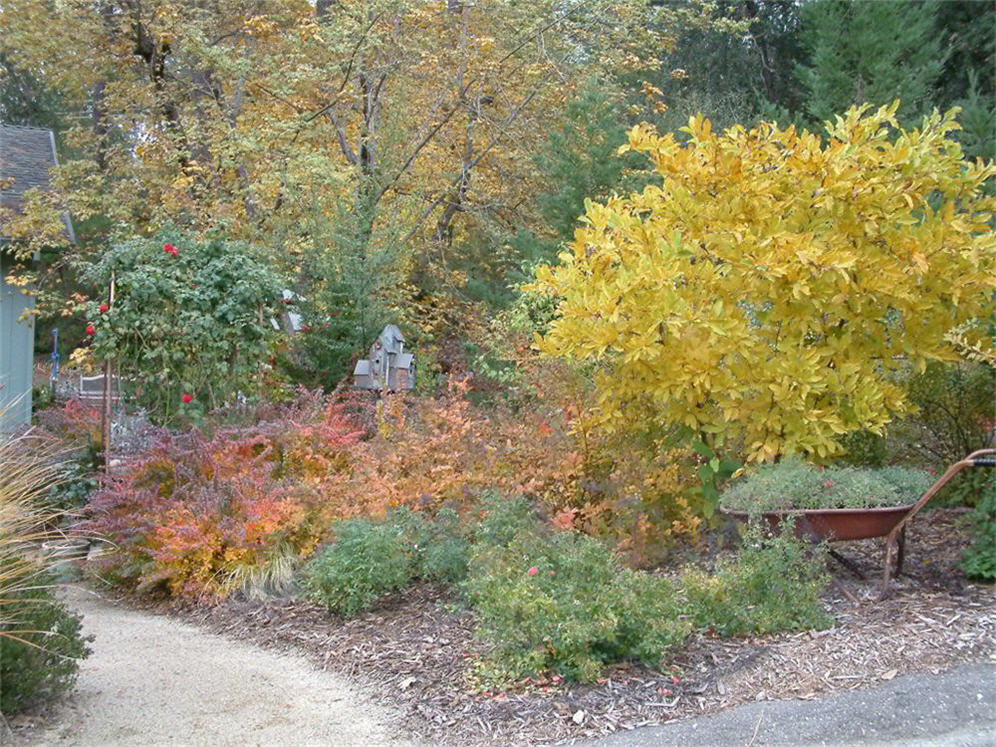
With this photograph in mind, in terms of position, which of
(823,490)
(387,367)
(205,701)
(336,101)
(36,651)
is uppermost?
(336,101)

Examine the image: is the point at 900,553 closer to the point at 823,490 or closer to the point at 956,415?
the point at 823,490

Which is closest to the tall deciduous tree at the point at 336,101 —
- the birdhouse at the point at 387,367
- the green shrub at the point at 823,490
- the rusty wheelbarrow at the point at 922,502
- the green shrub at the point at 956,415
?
the birdhouse at the point at 387,367

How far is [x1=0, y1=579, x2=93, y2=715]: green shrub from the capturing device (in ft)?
12.9

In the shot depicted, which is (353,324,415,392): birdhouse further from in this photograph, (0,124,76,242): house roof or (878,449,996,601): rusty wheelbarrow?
(878,449,996,601): rusty wheelbarrow

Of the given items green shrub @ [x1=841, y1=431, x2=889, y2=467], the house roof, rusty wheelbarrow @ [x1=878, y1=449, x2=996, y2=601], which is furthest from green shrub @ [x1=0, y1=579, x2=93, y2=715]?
the house roof

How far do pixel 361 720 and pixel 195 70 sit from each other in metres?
12.1

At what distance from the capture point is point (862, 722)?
371 centimetres

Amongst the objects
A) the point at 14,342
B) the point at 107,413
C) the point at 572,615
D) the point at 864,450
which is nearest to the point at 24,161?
the point at 14,342

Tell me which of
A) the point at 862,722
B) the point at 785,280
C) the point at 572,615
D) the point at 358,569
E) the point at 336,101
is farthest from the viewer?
the point at 336,101

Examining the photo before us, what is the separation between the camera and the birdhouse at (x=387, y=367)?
33.3 ft

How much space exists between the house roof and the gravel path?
775 cm

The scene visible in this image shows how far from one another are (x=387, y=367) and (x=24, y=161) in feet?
20.8

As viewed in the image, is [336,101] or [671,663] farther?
[336,101]

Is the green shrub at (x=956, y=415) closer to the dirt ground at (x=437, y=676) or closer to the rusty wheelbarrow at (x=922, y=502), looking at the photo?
the dirt ground at (x=437, y=676)
